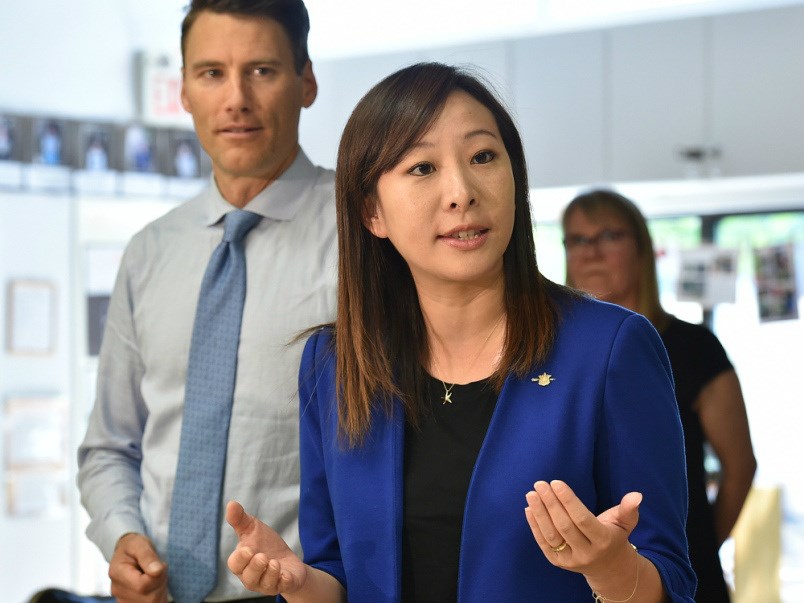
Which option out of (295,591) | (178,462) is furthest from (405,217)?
(178,462)

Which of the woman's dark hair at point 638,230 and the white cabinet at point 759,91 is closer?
the woman's dark hair at point 638,230

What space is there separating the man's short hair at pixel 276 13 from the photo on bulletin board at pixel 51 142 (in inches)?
103

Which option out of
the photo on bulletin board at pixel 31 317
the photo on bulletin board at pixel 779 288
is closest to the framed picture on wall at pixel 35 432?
the photo on bulletin board at pixel 31 317

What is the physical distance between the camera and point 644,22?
14.4 ft

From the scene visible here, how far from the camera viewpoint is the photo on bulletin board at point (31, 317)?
3996 mm

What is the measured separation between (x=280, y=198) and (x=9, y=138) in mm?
2734

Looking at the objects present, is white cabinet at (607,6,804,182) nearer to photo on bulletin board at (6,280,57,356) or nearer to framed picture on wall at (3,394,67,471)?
photo on bulletin board at (6,280,57,356)

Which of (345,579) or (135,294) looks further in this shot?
(135,294)

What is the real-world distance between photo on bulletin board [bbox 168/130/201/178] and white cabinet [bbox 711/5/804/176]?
2.16 m

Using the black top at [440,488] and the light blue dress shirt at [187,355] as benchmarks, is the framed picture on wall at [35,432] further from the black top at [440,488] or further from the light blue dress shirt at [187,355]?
the black top at [440,488]

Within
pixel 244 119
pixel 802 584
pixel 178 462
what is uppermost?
pixel 244 119

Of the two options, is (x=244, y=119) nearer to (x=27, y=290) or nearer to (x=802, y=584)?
(x=27, y=290)

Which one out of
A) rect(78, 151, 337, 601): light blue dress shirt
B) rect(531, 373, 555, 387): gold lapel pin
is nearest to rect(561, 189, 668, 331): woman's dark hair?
rect(78, 151, 337, 601): light blue dress shirt

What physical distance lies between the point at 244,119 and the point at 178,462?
1.73 feet
